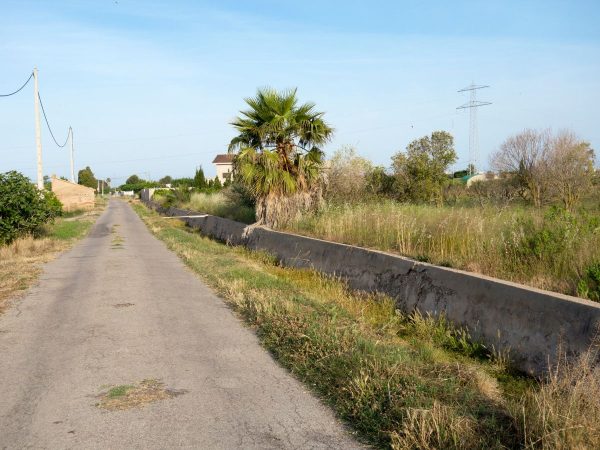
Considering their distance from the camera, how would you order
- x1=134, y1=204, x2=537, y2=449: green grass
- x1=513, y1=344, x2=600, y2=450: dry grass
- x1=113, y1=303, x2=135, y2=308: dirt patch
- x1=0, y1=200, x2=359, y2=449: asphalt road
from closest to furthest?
x1=513, y1=344, x2=600, y2=450: dry grass, x1=134, y1=204, x2=537, y2=449: green grass, x1=0, y1=200, x2=359, y2=449: asphalt road, x1=113, y1=303, x2=135, y2=308: dirt patch

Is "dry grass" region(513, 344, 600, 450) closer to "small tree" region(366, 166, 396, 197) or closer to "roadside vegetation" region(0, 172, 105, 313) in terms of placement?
"roadside vegetation" region(0, 172, 105, 313)

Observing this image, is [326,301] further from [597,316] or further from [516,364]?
[597,316]

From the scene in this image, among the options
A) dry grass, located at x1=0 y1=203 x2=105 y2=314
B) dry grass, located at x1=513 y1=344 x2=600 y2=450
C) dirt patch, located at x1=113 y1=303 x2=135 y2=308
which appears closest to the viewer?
dry grass, located at x1=513 y1=344 x2=600 y2=450

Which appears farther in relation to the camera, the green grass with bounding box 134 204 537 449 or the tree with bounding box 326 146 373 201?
the tree with bounding box 326 146 373 201

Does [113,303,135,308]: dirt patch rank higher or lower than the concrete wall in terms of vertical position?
lower

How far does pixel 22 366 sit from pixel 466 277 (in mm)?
5564

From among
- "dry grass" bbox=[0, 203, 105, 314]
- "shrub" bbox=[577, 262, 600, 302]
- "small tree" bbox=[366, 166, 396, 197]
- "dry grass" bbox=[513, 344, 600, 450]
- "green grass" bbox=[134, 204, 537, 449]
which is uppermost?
"small tree" bbox=[366, 166, 396, 197]

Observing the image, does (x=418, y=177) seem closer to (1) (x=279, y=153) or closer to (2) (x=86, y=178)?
(1) (x=279, y=153)

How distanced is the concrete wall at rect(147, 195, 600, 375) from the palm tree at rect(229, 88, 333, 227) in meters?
7.03

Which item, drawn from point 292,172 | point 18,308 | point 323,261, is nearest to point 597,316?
point 323,261

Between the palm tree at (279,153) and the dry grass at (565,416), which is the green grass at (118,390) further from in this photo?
Answer: the palm tree at (279,153)

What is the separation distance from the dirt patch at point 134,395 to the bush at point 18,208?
16257 mm

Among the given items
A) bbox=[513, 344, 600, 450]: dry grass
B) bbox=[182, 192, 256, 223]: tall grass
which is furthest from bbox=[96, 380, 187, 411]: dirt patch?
bbox=[182, 192, 256, 223]: tall grass

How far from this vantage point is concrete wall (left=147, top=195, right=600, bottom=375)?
5695 millimetres
